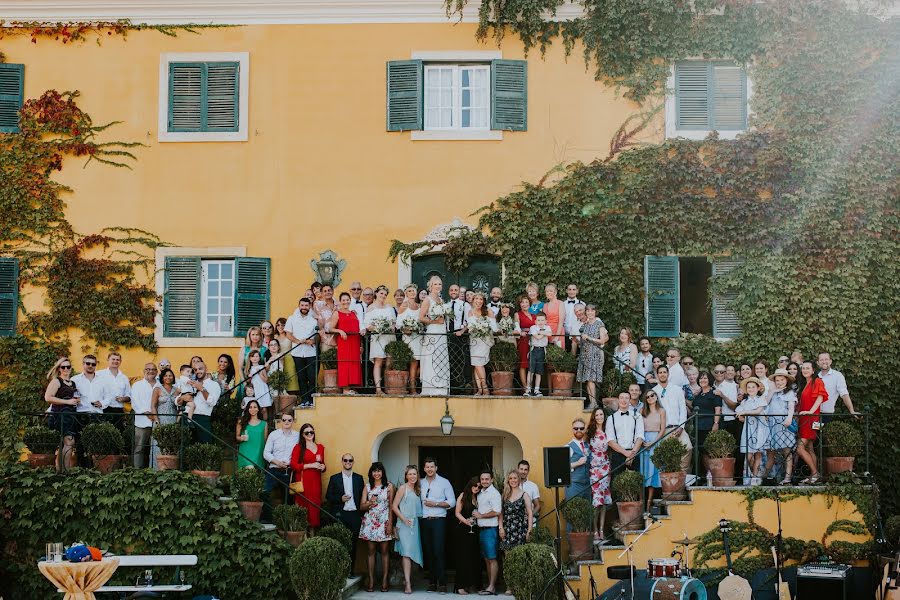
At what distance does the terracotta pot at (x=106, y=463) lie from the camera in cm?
1517

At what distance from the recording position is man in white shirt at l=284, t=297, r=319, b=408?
1639 cm

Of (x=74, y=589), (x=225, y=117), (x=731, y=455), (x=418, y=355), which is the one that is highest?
(x=225, y=117)

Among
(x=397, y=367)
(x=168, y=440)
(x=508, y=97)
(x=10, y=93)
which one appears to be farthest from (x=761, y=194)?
(x=10, y=93)

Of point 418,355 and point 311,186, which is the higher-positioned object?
point 311,186

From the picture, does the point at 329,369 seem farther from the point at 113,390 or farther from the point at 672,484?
the point at 672,484

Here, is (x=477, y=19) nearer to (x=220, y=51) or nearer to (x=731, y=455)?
(x=220, y=51)

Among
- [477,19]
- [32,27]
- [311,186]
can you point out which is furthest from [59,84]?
[477,19]

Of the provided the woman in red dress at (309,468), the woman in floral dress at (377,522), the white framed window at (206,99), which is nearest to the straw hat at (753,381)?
the woman in floral dress at (377,522)

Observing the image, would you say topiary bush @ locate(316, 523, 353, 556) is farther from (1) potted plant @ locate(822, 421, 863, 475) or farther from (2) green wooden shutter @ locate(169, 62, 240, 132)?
(2) green wooden shutter @ locate(169, 62, 240, 132)

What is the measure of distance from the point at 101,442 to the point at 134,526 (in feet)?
3.91

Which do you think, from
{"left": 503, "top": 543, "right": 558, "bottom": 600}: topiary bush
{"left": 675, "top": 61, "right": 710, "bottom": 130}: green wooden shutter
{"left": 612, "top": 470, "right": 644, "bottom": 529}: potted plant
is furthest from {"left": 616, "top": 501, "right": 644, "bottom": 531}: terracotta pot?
{"left": 675, "top": 61, "right": 710, "bottom": 130}: green wooden shutter

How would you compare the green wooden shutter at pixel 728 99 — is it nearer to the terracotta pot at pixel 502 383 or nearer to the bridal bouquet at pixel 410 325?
the terracotta pot at pixel 502 383

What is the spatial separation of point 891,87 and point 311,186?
883cm

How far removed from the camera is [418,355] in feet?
53.8
